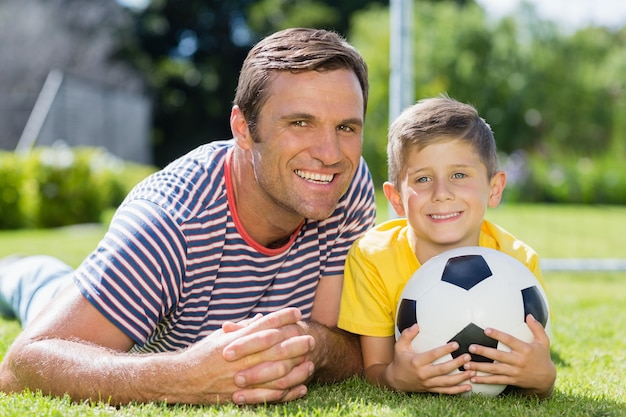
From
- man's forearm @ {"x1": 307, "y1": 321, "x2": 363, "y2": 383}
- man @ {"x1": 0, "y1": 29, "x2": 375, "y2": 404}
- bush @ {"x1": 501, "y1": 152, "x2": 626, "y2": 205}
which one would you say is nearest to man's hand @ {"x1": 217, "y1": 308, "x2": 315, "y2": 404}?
man @ {"x1": 0, "y1": 29, "x2": 375, "y2": 404}

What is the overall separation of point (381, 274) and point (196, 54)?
3588 cm

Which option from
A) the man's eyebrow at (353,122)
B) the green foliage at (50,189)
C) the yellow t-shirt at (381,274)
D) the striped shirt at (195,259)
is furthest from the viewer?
the green foliage at (50,189)

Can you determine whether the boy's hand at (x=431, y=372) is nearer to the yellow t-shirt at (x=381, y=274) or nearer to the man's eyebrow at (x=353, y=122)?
the yellow t-shirt at (x=381, y=274)

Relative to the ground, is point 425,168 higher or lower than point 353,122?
lower

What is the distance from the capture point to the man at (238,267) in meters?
2.80

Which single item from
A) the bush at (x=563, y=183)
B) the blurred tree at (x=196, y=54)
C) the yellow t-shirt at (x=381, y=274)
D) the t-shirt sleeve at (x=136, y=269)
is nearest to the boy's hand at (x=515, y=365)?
the yellow t-shirt at (x=381, y=274)

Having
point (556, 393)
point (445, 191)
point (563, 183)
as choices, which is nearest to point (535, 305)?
point (556, 393)

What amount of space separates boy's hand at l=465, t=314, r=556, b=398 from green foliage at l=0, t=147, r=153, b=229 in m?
13.0

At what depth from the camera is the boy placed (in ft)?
10.8

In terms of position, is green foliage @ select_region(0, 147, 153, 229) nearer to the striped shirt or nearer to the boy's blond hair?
the striped shirt

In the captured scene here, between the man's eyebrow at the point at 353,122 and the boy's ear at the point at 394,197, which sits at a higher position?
the man's eyebrow at the point at 353,122

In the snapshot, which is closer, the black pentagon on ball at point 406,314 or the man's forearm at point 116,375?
the man's forearm at point 116,375

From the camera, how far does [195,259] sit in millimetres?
3199

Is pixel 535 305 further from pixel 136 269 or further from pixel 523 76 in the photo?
pixel 523 76
